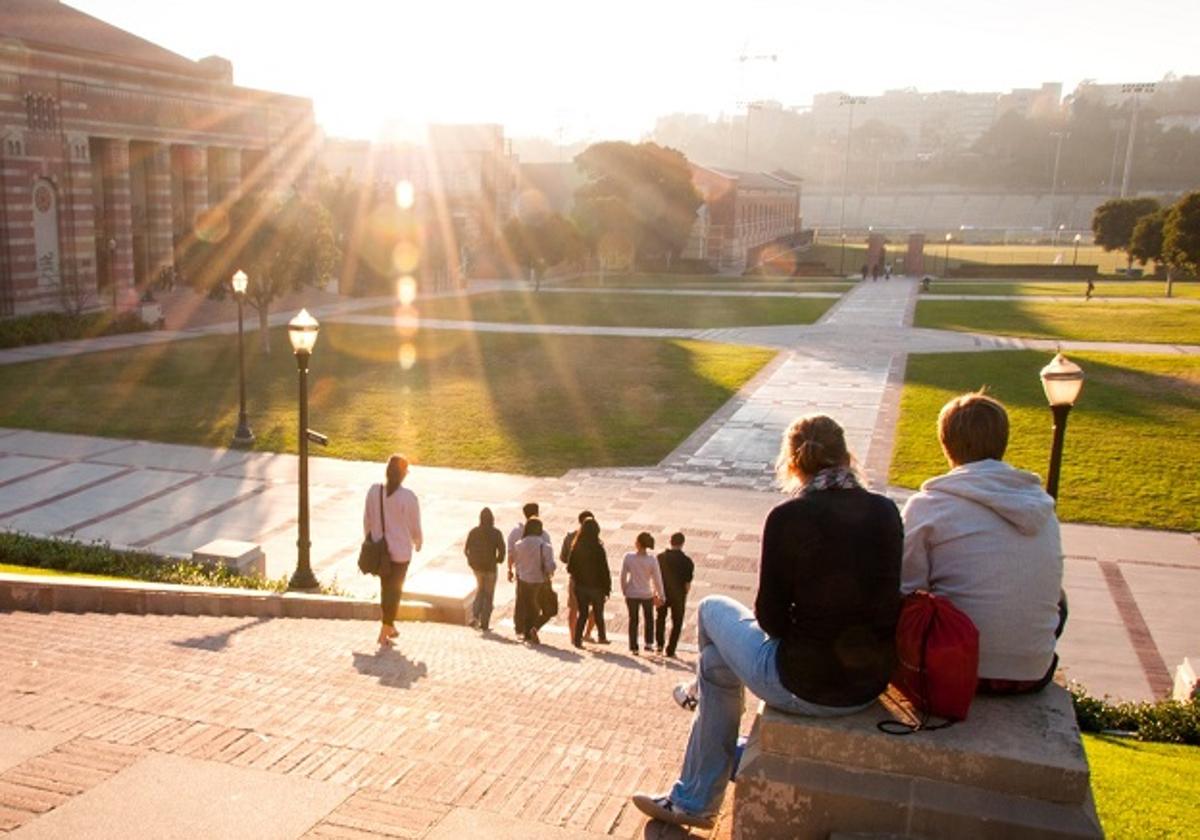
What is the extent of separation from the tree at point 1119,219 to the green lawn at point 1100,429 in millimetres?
40798

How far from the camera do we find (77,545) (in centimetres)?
1363

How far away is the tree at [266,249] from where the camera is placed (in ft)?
102

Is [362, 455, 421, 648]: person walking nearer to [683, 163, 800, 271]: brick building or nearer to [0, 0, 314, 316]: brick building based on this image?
[0, 0, 314, 316]: brick building

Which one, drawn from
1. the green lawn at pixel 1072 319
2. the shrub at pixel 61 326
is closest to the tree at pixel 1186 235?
Result: the green lawn at pixel 1072 319

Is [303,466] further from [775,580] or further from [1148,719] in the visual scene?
[775,580]

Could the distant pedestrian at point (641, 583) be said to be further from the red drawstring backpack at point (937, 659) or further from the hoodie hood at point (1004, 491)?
the red drawstring backpack at point (937, 659)

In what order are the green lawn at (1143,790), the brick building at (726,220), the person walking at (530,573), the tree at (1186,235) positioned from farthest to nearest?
the brick building at (726,220), the tree at (1186,235), the person walking at (530,573), the green lawn at (1143,790)

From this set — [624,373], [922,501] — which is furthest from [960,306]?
[922,501]

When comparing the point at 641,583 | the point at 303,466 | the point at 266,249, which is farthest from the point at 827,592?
the point at 266,249

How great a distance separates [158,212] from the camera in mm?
45125

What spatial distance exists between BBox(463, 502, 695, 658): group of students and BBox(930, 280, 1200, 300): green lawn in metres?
50.1

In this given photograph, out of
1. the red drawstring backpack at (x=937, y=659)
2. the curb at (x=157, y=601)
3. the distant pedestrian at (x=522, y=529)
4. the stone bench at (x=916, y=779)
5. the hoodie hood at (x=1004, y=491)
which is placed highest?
the hoodie hood at (x=1004, y=491)

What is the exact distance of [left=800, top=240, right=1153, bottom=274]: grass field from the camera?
82.8 m

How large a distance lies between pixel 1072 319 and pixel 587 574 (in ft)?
129
